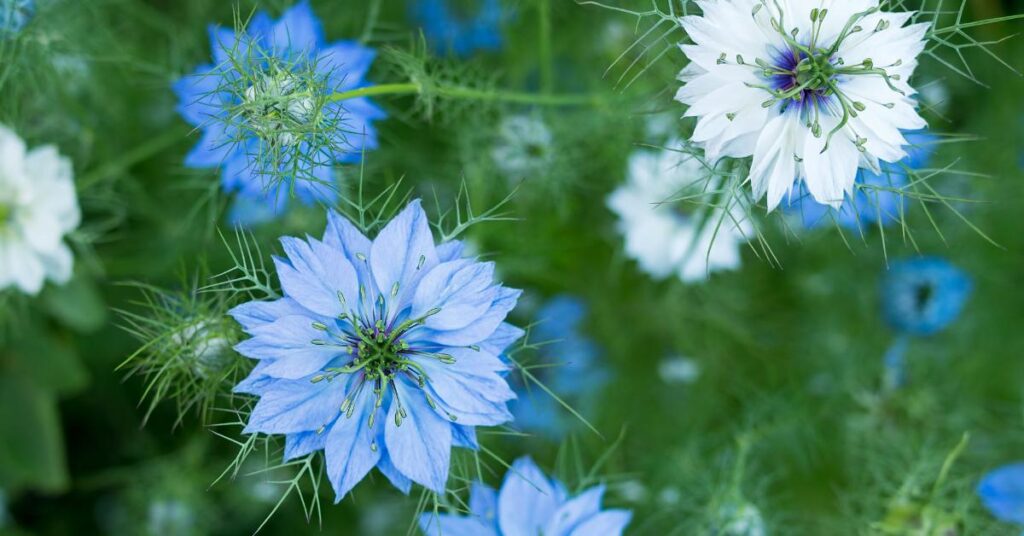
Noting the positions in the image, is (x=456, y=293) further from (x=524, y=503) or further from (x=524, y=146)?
(x=524, y=146)

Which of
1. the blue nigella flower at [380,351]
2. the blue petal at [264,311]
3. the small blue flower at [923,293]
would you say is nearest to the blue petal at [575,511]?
the blue nigella flower at [380,351]

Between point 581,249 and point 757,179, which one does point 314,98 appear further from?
point 581,249

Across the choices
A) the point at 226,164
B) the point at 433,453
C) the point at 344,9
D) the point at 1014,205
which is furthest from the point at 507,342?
the point at 1014,205

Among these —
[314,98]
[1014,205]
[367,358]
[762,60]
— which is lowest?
[367,358]

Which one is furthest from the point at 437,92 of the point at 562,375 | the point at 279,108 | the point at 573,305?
the point at 562,375

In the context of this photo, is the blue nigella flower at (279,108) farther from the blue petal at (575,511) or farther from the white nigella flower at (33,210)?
the blue petal at (575,511)
